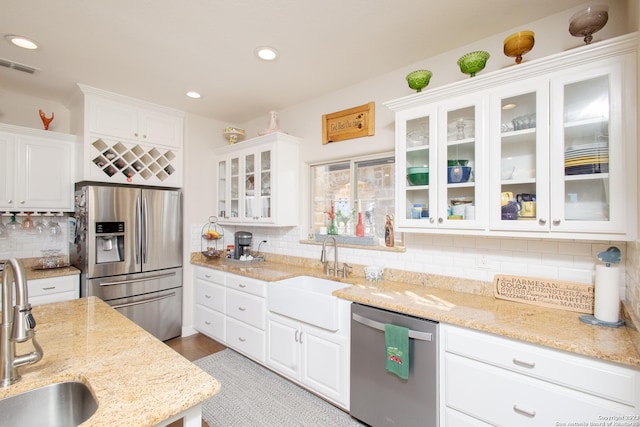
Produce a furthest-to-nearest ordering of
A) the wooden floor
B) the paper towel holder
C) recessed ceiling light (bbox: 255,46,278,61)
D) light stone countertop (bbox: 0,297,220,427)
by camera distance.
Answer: the wooden floor
recessed ceiling light (bbox: 255,46,278,61)
the paper towel holder
light stone countertop (bbox: 0,297,220,427)

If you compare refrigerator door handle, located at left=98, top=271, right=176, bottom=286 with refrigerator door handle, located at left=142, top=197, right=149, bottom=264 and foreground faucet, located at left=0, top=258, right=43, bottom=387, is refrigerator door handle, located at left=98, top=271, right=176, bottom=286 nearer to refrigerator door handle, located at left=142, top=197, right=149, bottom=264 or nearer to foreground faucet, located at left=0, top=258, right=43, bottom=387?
refrigerator door handle, located at left=142, top=197, right=149, bottom=264

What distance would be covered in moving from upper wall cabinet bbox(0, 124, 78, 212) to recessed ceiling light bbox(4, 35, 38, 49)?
986mm

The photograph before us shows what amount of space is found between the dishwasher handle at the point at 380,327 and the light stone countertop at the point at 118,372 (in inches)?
44.9

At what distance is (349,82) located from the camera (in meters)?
2.79

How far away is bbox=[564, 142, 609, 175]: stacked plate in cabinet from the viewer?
1.51 metres

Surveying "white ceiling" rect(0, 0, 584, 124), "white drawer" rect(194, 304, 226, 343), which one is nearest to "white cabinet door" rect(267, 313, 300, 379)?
"white drawer" rect(194, 304, 226, 343)

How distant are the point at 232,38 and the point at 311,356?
7.96ft

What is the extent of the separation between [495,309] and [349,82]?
2.22 meters

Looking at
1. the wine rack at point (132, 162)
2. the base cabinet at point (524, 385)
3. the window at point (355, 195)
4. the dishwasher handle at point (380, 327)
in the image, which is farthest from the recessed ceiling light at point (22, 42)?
the base cabinet at point (524, 385)

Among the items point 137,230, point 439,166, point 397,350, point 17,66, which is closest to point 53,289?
point 137,230

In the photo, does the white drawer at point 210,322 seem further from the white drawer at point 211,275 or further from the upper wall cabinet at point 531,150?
the upper wall cabinet at point 531,150

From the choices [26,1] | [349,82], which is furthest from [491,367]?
[26,1]

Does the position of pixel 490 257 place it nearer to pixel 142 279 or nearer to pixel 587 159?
pixel 587 159

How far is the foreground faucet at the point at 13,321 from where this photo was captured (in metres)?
0.90
